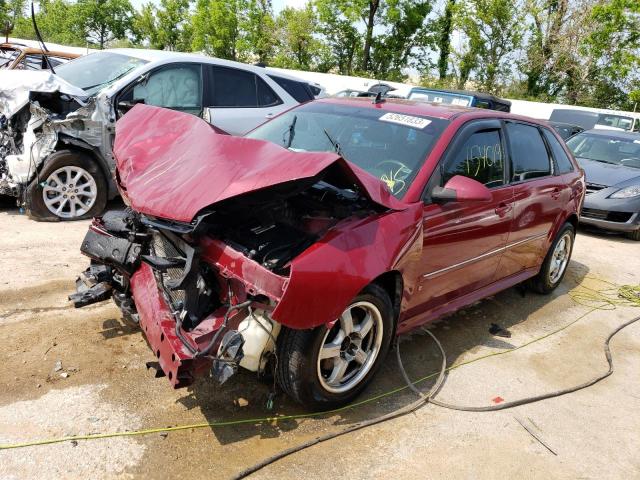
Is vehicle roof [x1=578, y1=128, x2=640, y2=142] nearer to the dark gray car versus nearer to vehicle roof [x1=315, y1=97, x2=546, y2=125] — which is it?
the dark gray car

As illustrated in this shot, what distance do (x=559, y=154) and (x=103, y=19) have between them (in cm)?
5423

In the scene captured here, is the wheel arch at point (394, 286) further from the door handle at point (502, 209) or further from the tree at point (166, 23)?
the tree at point (166, 23)

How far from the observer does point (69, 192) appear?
233 inches

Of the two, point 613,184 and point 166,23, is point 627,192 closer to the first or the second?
point 613,184

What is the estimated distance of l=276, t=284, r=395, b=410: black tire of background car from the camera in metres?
2.75

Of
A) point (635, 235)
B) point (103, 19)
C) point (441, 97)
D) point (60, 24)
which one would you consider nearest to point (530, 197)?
point (635, 235)

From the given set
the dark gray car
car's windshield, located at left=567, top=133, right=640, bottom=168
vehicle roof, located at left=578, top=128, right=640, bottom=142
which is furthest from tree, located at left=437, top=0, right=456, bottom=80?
the dark gray car

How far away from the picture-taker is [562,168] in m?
5.12

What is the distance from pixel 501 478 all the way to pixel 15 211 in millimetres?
5877

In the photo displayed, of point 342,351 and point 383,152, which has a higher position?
point 383,152

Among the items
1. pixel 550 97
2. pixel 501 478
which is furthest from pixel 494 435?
pixel 550 97

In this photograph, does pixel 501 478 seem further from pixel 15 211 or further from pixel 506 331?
pixel 15 211

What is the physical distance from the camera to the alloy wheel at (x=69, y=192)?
19.0ft

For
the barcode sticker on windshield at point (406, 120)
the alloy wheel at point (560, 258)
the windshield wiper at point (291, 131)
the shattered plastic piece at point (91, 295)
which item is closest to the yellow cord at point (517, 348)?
the alloy wheel at point (560, 258)
